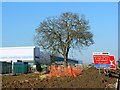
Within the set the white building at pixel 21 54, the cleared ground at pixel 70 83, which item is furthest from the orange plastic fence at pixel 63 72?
the white building at pixel 21 54

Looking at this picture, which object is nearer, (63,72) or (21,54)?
(63,72)

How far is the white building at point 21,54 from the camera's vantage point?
110125 millimetres

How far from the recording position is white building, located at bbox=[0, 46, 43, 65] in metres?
110

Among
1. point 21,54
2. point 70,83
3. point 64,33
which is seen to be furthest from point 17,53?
point 70,83

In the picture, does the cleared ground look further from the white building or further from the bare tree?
the white building

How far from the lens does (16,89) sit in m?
18.1

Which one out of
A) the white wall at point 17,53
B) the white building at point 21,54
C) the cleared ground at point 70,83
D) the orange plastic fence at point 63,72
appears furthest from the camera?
the white wall at point 17,53

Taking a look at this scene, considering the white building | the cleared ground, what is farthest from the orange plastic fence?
the white building

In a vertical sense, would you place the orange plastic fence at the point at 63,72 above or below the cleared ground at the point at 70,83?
below

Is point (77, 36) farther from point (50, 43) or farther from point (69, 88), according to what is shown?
point (69, 88)

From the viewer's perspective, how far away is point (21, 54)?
112625 mm

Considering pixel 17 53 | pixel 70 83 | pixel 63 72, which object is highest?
pixel 70 83

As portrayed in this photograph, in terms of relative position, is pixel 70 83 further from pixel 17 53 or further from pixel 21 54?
pixel 17 53

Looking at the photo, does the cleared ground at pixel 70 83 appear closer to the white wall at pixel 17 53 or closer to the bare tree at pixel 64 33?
the bare tree at pixel 64 33
